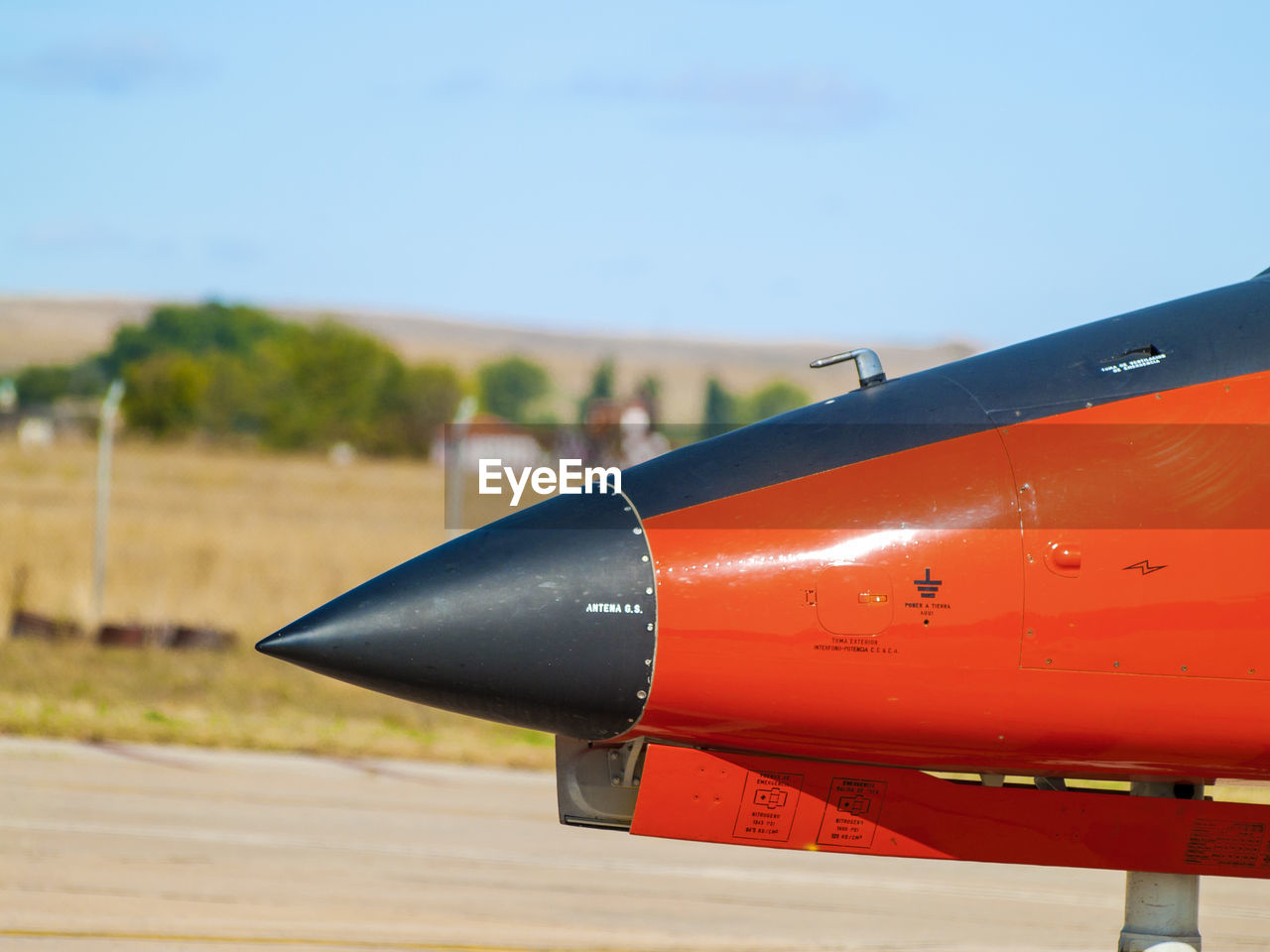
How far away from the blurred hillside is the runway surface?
81.6 m

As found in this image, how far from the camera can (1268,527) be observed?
4.02 meters

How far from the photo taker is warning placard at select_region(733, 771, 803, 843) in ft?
Result: 13.4

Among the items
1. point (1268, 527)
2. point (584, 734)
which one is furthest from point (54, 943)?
point (1268, 527)

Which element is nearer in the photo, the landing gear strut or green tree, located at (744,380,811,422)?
the landing gear strut

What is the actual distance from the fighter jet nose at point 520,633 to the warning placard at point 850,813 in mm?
653

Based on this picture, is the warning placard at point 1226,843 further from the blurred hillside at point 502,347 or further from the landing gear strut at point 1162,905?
the blurred hillside at point 502,347

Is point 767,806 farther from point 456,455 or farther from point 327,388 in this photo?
point 327,388

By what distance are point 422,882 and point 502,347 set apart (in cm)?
11116

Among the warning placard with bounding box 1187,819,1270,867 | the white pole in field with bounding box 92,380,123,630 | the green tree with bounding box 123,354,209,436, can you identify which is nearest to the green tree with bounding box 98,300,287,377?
the green tree with bounding box 123,354,209,436

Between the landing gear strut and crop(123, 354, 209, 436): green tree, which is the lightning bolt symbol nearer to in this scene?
the landing gear strut

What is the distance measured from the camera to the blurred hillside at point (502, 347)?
102 metres

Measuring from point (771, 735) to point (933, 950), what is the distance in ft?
12.9

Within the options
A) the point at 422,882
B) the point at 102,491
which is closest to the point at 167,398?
the point at 102,491

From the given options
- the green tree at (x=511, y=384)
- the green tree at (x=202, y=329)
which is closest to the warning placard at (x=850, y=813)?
the green tree at (x=511, y=384)
